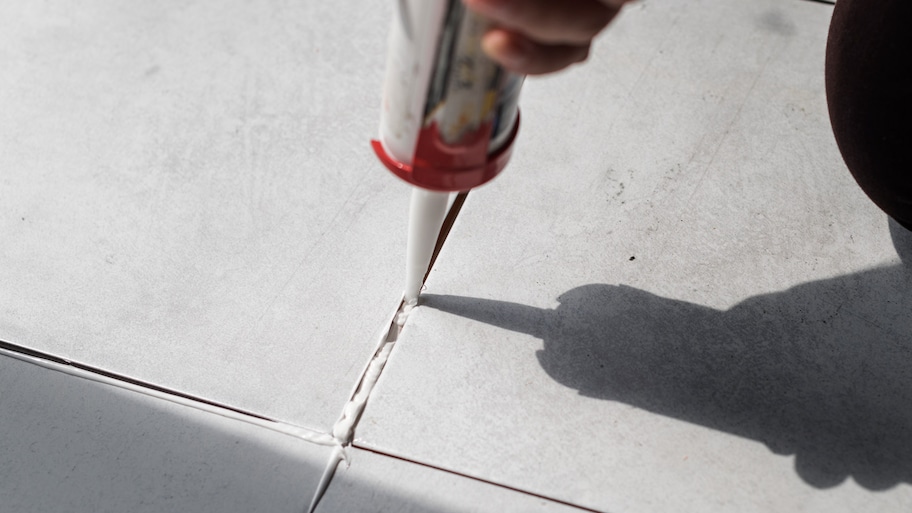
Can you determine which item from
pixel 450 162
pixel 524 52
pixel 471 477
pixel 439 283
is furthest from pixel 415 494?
pixel 524 52

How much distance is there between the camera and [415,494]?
100cm

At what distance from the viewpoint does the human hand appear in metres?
0.62

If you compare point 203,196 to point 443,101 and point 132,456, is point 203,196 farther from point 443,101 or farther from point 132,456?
point 443,101

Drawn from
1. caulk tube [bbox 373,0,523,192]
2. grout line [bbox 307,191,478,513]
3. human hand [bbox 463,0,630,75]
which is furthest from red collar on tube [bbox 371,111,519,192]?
grout line [bbox 307,191,478,513]

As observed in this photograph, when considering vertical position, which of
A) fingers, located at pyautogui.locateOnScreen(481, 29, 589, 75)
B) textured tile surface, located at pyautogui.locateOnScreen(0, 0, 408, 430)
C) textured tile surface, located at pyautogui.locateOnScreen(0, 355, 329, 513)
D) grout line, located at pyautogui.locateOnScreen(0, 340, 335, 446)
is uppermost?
fingers, located at pyautogui.locateOnScreen(481, 29, 589, 75)

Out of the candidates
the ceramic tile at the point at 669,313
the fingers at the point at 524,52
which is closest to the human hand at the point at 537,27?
the fingers at the point at 524,52

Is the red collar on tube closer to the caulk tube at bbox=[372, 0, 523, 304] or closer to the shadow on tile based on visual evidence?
the caulk tube at bbox=[372, 0, 523, 304]

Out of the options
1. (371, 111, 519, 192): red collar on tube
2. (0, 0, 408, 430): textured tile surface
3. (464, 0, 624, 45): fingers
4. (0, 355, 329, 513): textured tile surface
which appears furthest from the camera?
(0, 0, 408, 430): textured tile surface

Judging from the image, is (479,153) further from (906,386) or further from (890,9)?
(906,386)

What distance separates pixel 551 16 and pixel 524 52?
0.13 feet

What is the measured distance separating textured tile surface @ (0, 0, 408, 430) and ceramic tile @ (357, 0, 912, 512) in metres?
0.14

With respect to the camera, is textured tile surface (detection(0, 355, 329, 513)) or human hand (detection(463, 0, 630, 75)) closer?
human hand (detection(463, 0, 630, 75))

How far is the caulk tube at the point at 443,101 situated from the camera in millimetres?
672

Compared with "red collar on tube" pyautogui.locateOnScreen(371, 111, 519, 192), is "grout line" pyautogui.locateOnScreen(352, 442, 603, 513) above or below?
below
